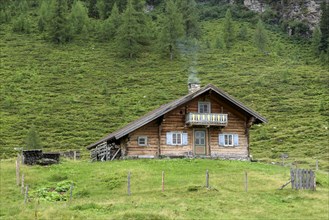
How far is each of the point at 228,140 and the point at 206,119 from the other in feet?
11.5

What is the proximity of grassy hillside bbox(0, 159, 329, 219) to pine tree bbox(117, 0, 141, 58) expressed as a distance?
83.7 m

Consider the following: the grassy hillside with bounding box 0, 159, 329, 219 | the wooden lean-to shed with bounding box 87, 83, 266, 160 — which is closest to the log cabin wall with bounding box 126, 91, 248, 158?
the wooden lean-to shed with bounding box 87, 83, 266, 160

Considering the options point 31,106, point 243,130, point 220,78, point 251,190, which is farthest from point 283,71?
point 251,190

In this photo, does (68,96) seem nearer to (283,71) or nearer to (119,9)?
(283,71)

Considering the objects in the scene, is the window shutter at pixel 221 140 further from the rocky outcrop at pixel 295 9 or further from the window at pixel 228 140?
the rocky outcrop at pixel 295 9

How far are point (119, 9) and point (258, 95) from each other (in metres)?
65.4

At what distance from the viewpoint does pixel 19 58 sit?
123 metres

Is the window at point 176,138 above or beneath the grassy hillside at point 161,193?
above

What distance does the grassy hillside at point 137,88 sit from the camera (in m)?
80.4

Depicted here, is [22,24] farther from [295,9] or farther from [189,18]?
[295,9]

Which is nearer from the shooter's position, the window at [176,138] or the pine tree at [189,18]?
the window at [176,138]

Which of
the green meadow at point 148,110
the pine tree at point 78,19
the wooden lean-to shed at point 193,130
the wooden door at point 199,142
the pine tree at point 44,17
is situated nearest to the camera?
the green meadow at point 148,110

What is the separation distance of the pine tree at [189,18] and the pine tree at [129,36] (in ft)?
53.0

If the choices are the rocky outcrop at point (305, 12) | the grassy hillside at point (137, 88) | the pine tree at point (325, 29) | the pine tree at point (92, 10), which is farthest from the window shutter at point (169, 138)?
the rocky outcrop at point (305, 12)
